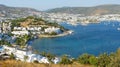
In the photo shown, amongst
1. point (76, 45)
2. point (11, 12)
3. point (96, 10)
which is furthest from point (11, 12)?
point (76, 45)

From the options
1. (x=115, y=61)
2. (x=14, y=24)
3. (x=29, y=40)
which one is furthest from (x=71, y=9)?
(x=115, y=61)

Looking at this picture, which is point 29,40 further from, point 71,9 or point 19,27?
point 71,9

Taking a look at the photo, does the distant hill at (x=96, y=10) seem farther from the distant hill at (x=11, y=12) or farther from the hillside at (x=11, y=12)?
the distant hill at (x=11, y=12)

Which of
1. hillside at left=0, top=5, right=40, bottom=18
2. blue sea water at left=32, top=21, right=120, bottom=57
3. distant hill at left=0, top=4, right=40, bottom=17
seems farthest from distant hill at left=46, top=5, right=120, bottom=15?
blue sea water at left=32, top=21, right=120, bottom=57

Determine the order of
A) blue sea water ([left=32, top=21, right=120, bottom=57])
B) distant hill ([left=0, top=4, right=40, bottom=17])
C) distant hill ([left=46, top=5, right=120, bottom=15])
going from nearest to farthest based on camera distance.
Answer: blue sea water ([left=32, top=21, right=120, bottom=57]) < distant hill ([left=0, top=4, right=40, bottom=17]) < distant hill ([left=46, top=5, right=120, bottom=15])

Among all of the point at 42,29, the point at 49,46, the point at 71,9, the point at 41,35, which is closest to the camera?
the point at 49,46

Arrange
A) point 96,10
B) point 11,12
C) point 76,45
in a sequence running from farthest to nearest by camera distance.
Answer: point 96,10 < point 11,12 < point 76,45

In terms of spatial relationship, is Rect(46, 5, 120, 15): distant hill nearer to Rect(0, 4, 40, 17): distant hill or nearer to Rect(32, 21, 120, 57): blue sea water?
Rect(0, 4, 40, 17): distant hill

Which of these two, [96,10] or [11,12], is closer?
[11,12]

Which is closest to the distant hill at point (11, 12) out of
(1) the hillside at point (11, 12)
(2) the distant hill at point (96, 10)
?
(1) the hillside at point (11, 12)

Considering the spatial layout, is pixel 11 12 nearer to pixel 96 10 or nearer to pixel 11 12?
pixel 11 12

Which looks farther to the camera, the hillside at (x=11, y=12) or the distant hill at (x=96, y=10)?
the distant hill at (x=96, y=10)
